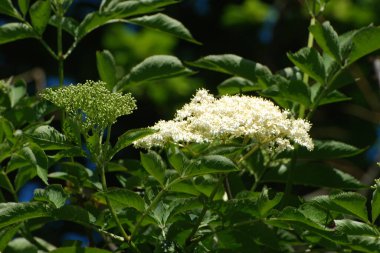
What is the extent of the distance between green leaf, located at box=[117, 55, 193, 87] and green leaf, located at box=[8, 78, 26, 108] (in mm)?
363

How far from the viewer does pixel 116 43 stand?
248 inches

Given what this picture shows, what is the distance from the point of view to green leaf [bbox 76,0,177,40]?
93.7 inches

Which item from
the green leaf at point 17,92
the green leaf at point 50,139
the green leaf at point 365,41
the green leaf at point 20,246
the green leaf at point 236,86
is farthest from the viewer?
the green leaf at point 17,92

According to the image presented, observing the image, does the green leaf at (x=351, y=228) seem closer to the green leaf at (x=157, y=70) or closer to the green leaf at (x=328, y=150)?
the green leaf at (x=328, y=150)

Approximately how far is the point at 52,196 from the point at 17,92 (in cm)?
A: 84

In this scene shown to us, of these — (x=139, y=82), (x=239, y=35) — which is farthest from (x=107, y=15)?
(x=239, y=35)

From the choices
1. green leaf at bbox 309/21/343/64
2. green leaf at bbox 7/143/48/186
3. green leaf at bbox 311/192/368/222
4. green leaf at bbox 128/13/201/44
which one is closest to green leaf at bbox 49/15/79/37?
green leaf at bbox 128/13/201/44

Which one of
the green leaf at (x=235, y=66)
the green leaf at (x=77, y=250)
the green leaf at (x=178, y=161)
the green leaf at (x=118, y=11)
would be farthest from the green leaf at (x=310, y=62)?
the green leaf at (x=77, y=250)

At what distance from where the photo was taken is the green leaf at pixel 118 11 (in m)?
2.38

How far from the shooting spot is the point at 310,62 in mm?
2234

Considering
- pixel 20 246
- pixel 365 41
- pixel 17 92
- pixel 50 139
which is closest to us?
pixel 50 139

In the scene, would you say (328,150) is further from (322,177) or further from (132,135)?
(132,135)

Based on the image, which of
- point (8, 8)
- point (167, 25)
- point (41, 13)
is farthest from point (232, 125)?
point (8, 8)

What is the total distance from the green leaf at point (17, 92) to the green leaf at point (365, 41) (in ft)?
3.30
